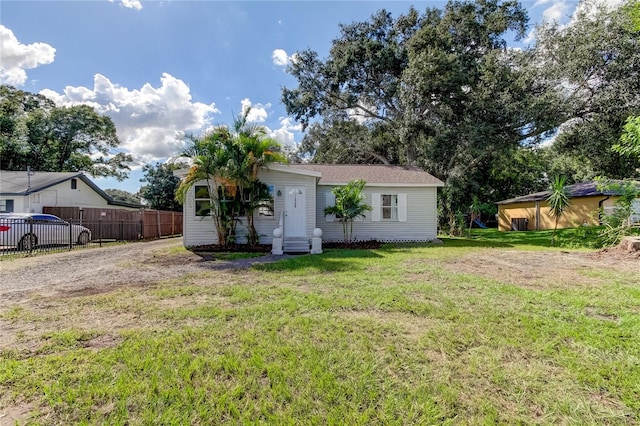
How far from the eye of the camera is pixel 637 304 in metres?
4.33

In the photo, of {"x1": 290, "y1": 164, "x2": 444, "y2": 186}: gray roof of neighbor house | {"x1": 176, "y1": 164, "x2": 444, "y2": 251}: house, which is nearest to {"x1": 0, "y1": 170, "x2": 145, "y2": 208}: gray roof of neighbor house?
{"x1": 176, "y1": 164, "x2": 444, "y2": 251}: house

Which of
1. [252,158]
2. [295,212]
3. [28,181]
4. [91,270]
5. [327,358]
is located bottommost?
[327,358]

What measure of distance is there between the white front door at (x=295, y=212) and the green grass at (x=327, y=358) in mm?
6359

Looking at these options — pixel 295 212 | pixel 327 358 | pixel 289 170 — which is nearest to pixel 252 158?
pixel 289 170

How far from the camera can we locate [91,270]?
23.4ft

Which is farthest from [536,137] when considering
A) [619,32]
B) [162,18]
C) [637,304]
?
[162,18]

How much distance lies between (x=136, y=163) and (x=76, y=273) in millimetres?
28368

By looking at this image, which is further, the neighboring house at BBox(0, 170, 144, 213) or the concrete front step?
the neighboring house at BBox(0, 170, 144, 213)

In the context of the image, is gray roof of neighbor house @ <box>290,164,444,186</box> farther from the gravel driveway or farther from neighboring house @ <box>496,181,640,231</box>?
neighboring house @ <box>496,181,640,231</box>

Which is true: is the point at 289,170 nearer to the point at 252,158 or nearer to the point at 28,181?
the point at 252,158

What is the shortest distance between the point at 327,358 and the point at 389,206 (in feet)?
36.3

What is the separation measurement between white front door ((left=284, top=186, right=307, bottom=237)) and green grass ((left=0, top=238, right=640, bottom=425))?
6.36m

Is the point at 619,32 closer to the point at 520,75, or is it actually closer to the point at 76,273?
the point at 520,75

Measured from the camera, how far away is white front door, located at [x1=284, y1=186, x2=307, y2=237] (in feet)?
37.4
